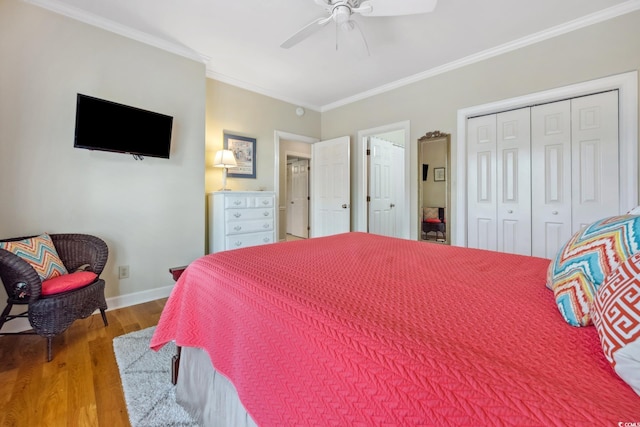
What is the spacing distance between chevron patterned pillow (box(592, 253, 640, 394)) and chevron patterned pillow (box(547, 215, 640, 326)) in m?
0.08

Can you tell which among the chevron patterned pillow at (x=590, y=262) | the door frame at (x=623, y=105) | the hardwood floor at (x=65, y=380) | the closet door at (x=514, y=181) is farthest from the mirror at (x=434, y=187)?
the hardwood floor at (x=65, y=380)

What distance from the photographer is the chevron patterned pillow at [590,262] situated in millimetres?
691

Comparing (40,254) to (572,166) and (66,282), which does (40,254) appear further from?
(572,166)

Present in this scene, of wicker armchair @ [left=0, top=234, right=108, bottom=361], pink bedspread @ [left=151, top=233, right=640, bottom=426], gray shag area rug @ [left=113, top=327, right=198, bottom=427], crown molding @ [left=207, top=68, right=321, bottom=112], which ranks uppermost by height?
crown molding @ [left=207, top=68, right=321, bottom=112]

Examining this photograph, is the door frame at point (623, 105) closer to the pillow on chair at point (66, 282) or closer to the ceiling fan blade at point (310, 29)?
the ceiling fan blade at point (310, 29)

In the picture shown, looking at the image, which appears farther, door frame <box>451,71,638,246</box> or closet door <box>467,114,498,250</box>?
closet door <box>467,114,498,250</box>

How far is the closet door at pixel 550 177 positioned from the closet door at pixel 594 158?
6cm

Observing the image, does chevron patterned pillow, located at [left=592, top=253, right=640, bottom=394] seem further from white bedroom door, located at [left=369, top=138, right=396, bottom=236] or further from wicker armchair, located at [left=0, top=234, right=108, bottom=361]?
white bedroom door, located at [left=369, top=138, right=396, bottom=236]

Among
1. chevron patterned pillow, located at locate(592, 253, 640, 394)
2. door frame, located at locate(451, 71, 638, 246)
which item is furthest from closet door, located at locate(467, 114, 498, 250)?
chevron patterned pillow, located at locate(592, 253, 640, 394)

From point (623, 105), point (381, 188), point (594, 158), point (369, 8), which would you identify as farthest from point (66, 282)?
point (623, 105)

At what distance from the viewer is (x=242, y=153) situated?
3.82 m

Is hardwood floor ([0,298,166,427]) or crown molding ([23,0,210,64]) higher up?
crown molding ([23,0,210,64])

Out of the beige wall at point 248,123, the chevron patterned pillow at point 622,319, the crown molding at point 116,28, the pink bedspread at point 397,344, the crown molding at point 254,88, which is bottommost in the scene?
the pink bedspread at point 397,344

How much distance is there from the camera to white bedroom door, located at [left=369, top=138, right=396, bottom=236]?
430 centimetres
